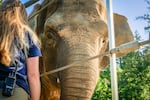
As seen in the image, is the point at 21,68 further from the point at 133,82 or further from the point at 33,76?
the point at 133,82

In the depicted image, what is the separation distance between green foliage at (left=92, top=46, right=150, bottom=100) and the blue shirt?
21.2 meters

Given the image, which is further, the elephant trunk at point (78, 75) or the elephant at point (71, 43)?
the elephant at point (71, 43)

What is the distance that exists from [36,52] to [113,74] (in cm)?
64

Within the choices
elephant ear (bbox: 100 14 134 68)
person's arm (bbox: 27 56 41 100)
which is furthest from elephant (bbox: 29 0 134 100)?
person's arm (bbox: 27 56 41 100)

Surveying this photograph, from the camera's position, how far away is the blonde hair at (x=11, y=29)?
3.12 metres

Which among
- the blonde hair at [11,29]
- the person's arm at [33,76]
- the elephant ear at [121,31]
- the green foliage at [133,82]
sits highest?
the green foliage at [133,82]

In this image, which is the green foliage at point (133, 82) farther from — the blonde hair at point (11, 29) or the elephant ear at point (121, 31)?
the blonde hair at point (11, 29)

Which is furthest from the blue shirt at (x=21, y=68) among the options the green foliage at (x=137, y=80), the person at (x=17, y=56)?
the green foliage at (x=137, y=80)

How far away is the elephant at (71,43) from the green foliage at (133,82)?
59.9 feet

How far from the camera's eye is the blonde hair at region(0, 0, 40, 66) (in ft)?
10.2

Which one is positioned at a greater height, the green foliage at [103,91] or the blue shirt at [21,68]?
the green foliage at [103,91]

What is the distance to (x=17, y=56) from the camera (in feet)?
10.5

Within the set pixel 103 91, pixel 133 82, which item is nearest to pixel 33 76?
pixel 103 91

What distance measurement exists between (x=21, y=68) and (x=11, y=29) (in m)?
0.28
